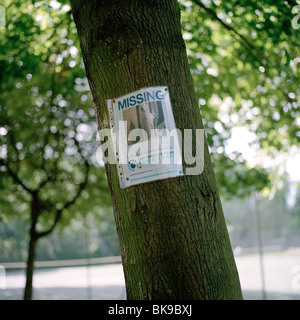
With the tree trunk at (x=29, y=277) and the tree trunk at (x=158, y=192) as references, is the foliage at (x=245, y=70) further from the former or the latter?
the tree trunk at (x=29, y=277)

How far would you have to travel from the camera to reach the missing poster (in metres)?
2.21

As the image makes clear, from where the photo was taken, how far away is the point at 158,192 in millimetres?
2170

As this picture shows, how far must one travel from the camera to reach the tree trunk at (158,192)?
2.12 meters

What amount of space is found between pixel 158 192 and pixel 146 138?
1.05 feet

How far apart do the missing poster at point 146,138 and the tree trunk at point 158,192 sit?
50 mm

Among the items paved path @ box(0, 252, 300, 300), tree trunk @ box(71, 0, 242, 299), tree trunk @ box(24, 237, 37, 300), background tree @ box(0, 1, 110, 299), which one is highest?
background tree @ box(0, 1, 110, 299)

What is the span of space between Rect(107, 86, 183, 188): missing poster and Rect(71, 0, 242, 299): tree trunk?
0.16 ft

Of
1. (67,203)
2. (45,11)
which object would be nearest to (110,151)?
(45,11)

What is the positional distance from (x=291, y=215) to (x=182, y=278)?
494 inches

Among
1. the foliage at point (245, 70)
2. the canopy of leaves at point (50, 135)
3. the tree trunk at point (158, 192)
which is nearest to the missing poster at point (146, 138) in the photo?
the tree trunk at point (158, 192)

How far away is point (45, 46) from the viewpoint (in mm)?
5895

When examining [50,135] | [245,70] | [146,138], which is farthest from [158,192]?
[50,135]

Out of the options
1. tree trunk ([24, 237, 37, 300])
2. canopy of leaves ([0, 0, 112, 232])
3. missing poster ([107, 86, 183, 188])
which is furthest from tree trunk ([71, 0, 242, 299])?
tree trunk ([24, 237, 37, 300])

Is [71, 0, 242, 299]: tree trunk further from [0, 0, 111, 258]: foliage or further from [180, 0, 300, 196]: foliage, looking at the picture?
[0, 0, 111, 258]: foliage
